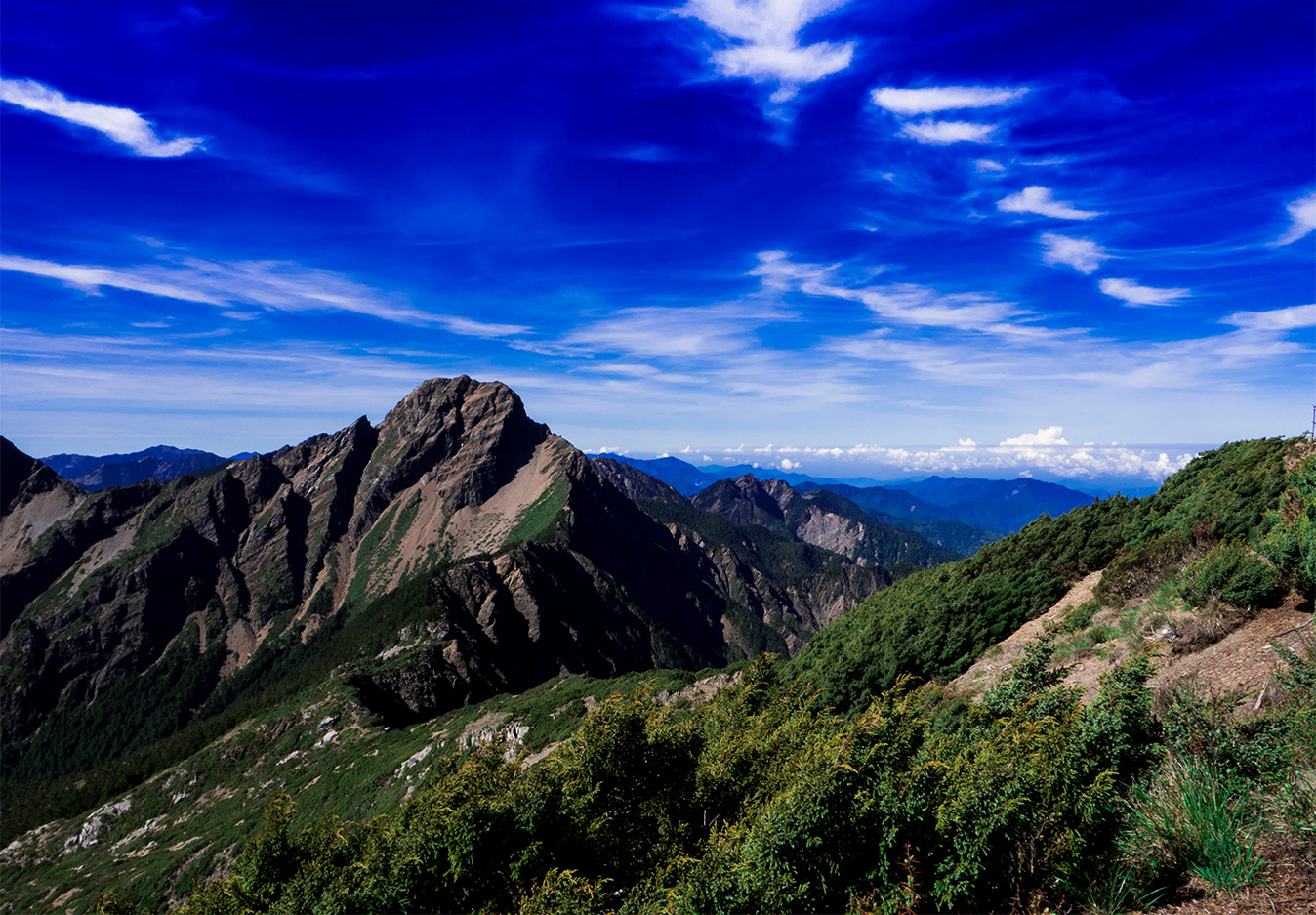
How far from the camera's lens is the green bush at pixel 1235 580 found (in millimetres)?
19922

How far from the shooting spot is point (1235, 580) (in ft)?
67.3

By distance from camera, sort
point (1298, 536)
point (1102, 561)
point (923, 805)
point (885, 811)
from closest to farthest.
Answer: point (923, 805) < point (885, 811) < point (1298, 536) < point (1102, 561)

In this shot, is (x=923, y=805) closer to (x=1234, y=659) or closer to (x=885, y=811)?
(x=885, y=811)

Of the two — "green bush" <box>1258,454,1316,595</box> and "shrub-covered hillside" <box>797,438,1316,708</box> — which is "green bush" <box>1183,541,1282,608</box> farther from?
"green bush" <box>1258,454,1316,595</box>

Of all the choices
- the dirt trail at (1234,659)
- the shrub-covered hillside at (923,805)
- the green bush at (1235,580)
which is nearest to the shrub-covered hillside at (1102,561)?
the green bush at (1235,580)

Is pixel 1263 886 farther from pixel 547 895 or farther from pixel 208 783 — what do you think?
pixel 208 783

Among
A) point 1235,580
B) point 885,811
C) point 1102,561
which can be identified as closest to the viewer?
point 885,811

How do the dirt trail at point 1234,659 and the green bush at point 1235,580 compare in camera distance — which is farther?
the green bush at point 1235,580


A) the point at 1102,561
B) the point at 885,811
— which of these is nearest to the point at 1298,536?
the point at 1102,561

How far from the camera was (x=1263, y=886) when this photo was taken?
914 cm

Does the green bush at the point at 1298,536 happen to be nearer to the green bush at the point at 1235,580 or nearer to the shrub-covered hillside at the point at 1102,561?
the shrub-covered hillside at the point at 1102,561

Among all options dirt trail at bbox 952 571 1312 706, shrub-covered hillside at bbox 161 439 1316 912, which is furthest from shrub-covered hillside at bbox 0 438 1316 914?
dirt trail at bbox 952 571 1312 706

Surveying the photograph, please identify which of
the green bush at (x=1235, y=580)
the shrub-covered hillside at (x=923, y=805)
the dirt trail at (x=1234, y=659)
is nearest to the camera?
the shrub-covered hillside at (x=923, y=805)

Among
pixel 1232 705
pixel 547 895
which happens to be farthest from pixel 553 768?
pixel 1232 705
